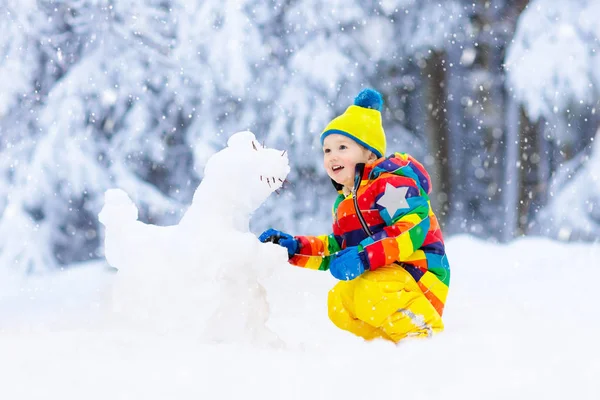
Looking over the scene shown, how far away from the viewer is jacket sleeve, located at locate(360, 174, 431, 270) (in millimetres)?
2918

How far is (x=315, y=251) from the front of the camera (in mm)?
3393

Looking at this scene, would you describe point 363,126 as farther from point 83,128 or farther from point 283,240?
point 83,128

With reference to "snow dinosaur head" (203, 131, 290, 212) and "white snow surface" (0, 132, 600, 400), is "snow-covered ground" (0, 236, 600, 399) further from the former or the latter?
"snow dinosaur head" (203, 131, 290, 212)

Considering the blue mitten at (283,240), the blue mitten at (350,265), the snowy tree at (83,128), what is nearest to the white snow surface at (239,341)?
the blue mitten at (283,240)

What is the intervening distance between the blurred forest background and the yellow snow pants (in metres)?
4.87

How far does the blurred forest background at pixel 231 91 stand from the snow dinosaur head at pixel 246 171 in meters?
4.68

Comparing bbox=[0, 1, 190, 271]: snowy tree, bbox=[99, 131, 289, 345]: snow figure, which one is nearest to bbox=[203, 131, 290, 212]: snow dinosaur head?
bbox=[99, 131, 289, 345]: snow figure

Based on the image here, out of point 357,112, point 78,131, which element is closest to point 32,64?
point 78,131

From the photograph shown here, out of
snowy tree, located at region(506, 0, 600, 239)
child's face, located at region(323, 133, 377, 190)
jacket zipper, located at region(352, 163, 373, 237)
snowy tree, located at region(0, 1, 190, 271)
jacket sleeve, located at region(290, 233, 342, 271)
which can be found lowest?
jacket sleeve, located at region(290, 233, 342, 271)

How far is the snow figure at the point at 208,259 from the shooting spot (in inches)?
107

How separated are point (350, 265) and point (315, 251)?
1.78ft

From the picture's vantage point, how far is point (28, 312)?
5758 mm

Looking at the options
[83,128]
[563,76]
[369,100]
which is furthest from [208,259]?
[563,76]

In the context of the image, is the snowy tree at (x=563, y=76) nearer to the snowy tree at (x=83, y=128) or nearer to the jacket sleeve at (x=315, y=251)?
the snowy tree at (x=83, y=128)
